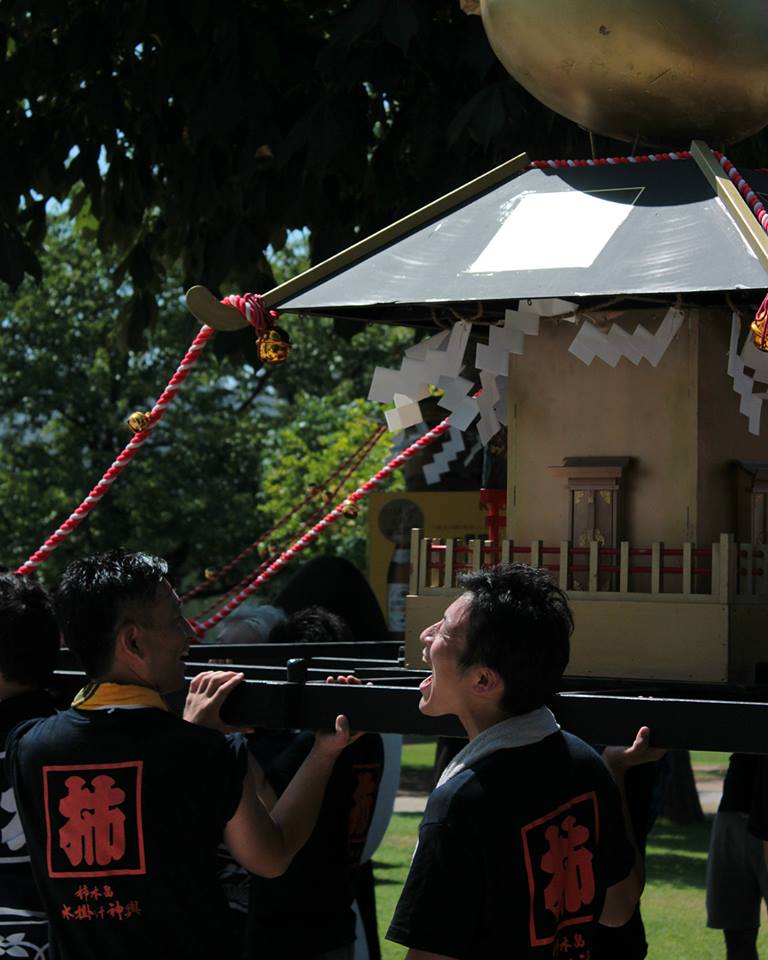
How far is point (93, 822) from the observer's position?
9.86 feet

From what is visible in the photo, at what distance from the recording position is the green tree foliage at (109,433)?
938 inches

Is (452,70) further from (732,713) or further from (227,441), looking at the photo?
(227,441)

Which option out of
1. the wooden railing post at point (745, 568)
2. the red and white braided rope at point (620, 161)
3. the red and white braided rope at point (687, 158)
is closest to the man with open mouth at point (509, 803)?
the wooden railing post at point (745, 568)

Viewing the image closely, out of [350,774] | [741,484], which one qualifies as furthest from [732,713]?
[350,774]

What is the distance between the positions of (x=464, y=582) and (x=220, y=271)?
15.3 feet

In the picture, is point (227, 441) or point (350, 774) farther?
point (227, 441)

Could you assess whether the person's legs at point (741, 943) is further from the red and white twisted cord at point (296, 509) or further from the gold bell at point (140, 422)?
the gold bell at point (140, 422)

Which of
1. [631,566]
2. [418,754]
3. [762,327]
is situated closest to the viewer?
[762,327]

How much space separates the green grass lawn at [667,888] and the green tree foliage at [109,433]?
1173 centimetres

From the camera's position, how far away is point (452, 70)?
680 cm

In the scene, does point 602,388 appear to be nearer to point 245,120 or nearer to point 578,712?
point 578,712

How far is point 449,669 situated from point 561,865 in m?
0.40

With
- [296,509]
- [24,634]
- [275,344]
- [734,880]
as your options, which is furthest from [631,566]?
[296,509]

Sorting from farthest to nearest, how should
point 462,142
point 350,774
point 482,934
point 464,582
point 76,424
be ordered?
point 76,424
point 462,142
point 350,774
point 464,582
point 482,934
